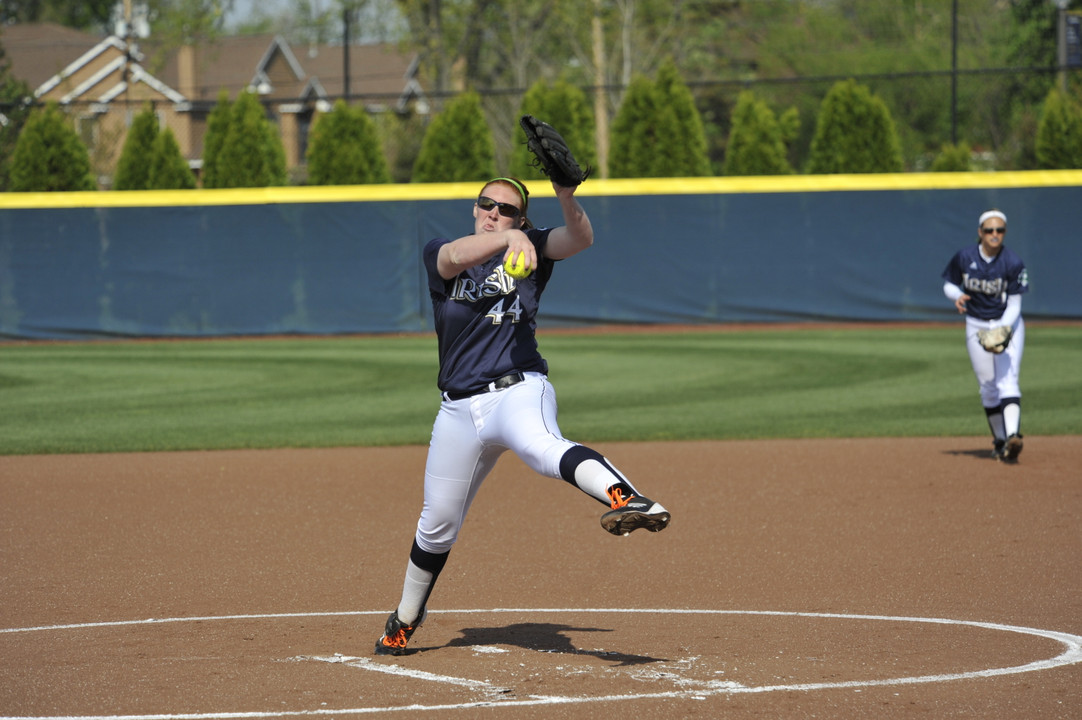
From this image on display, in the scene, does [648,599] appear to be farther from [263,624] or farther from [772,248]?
[772,248]

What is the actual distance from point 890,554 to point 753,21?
56316mm

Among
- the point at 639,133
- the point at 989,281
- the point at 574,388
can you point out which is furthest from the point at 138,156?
the point at 989,281

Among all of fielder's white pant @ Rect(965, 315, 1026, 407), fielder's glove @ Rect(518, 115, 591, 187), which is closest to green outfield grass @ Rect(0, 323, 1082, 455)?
fielder's white pant @ Rect(965, 315, 1026, 407)

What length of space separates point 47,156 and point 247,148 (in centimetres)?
352

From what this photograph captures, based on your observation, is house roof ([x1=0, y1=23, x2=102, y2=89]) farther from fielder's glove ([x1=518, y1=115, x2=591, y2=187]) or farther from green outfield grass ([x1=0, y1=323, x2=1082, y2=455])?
fielder's glove ([x1=518, y1=115, x2=591, y2=187])

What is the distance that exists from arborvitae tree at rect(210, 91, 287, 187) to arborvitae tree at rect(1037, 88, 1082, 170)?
1402 centimetres

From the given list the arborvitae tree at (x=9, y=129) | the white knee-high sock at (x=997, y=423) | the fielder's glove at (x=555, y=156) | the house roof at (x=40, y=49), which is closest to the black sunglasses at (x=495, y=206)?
the fielder's glove at (x=555, y=156)

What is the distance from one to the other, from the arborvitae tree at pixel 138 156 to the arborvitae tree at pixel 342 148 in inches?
115

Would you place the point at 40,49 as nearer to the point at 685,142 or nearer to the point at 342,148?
the point at 342,148

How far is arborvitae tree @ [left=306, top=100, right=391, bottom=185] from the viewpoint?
22359mm

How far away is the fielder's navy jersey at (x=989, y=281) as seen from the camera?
9758 millimetres

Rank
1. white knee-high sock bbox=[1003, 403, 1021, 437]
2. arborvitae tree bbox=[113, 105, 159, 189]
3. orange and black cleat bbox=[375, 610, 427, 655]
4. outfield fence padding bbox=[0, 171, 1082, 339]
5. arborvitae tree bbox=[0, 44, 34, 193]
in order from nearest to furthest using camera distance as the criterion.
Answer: orange and black cleat bbox=[375, 610, 427, 655]
white knee-high sock bbox=[1003, 403, 1021, 437]
outfield fence padding bbox=[0, 171, 1082, 339]
arborvitae tree bbox=[113, 105, 159, 189]
arborvitae tree bbox=[0, 44, 34, 193]

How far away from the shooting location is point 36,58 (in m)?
45.9

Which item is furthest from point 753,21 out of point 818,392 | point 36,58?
point 818,392
